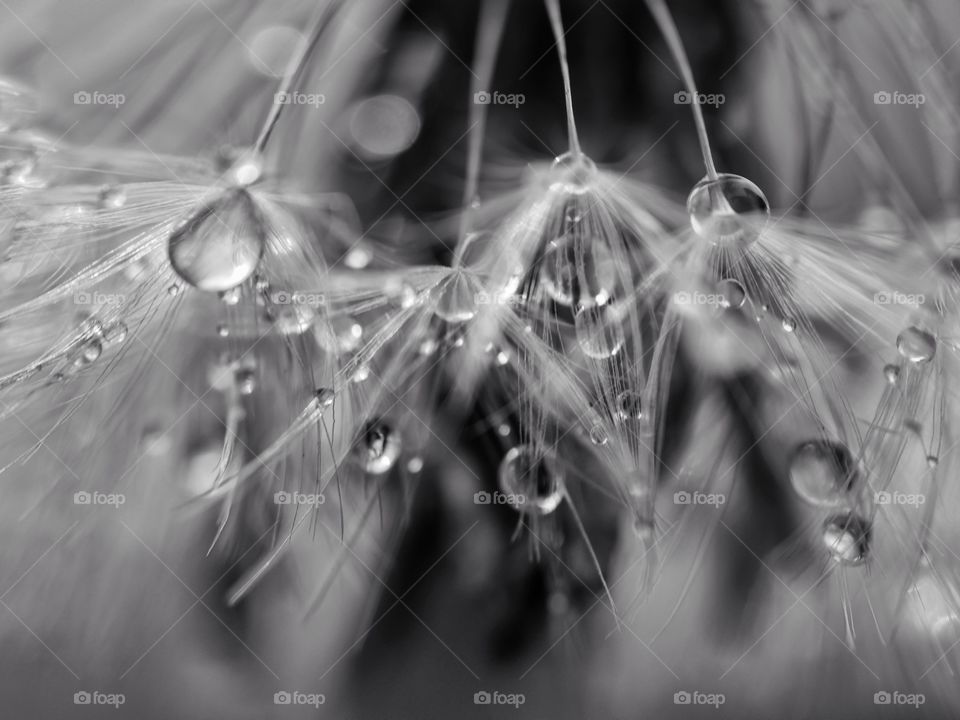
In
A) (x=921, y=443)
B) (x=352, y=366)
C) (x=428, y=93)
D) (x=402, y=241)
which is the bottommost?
(x=921, y=443)

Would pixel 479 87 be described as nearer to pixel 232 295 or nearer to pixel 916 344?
pixel 232 295

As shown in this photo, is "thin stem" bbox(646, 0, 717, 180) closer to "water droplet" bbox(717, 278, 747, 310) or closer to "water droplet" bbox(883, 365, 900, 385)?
"water droplet" bbox(717, 278, 747, 310)

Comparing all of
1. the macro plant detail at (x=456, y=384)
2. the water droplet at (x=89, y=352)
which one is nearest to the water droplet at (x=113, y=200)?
the macro plant detail at (x=456, y=384)

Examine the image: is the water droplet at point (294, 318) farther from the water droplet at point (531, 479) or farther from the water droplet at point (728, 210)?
the water droplet at point (728, 210)

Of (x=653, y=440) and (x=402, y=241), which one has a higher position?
(x=402, y=241)

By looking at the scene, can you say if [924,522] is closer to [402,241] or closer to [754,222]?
[754,222]

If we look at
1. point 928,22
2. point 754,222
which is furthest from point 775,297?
point 928,22
